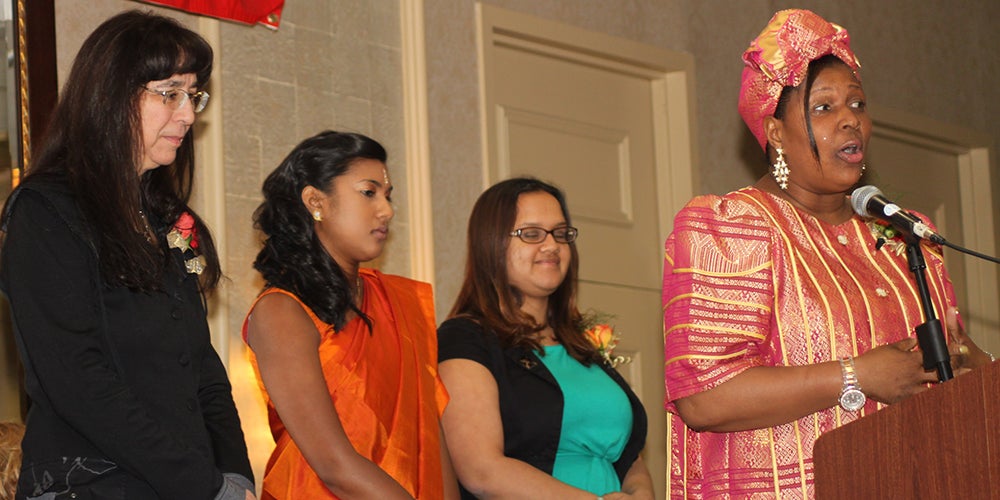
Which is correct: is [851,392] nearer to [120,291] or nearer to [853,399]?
[853,399]

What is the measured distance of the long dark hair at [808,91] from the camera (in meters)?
2.76

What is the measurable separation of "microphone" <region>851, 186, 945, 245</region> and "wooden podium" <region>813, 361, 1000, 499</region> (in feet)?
1.11

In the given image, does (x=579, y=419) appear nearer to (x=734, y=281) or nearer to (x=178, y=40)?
(x=734, y=281)

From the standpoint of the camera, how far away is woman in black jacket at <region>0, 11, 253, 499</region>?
220 centimetres

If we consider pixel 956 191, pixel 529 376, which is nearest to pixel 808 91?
pixel 529 376

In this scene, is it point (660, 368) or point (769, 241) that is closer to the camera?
point (769, 241)

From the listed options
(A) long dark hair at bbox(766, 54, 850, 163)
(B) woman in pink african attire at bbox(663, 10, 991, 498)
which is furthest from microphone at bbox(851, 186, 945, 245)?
(A) long dark hair at bbox(766, 54, 850, 163)

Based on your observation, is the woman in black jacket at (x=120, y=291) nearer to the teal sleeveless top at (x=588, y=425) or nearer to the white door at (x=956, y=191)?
the teal sleeveless top at (x=588, y=425)

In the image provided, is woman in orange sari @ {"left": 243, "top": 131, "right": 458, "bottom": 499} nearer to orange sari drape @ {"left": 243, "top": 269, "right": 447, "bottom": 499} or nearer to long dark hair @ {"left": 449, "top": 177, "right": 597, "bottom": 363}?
orange sari drape @ {"left": 243, "top": 269, "right": 447, "bottom": 499}

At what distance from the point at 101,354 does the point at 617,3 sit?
361cm

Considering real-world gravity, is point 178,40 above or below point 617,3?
below

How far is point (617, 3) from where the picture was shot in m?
5.50

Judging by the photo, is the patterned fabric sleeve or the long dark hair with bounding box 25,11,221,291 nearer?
the long dark hair with bounding box 25,11,221,291

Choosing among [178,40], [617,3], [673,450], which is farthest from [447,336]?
[617,3]
